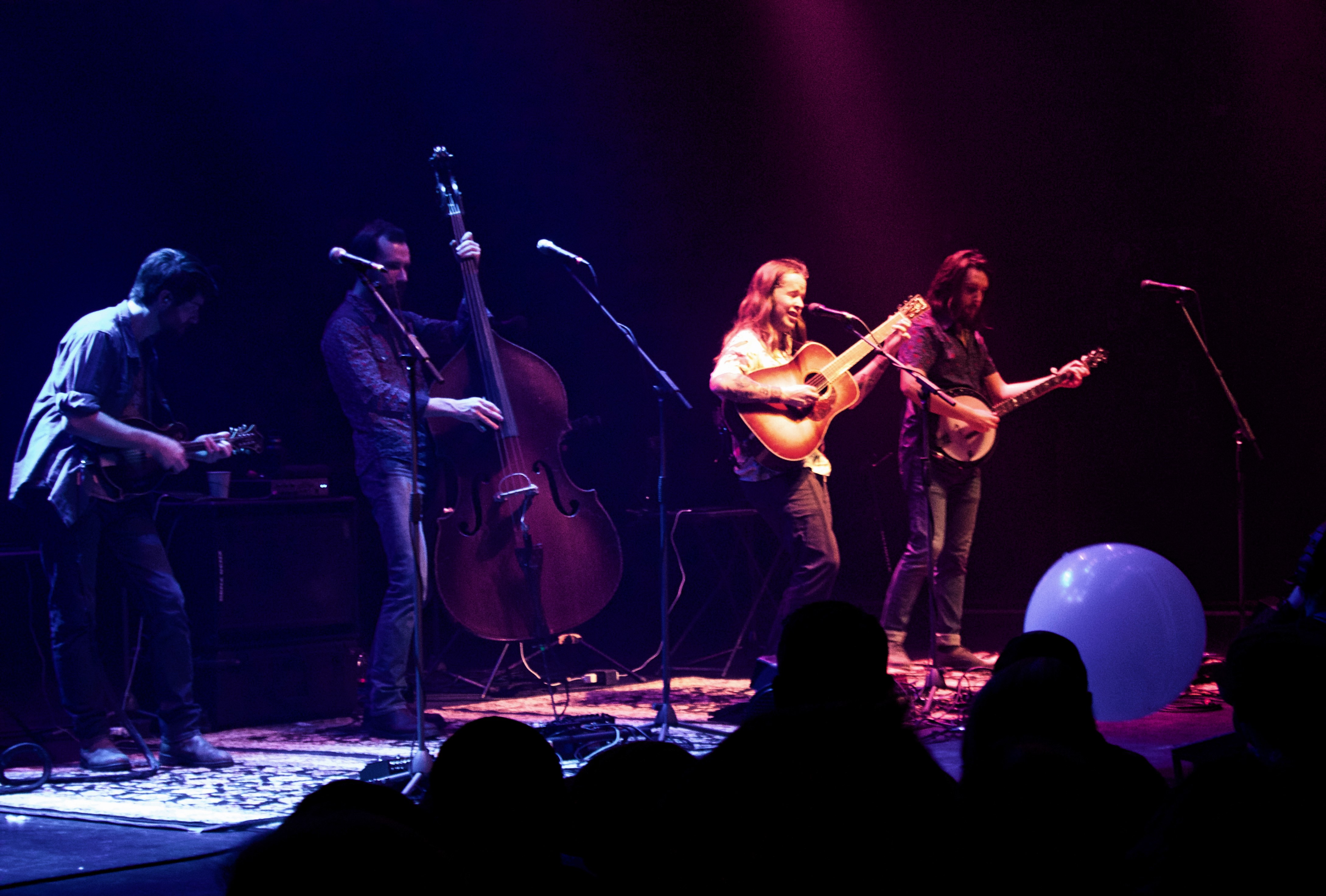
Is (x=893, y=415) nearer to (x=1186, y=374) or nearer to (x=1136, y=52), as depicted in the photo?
(x=1186, y=374)

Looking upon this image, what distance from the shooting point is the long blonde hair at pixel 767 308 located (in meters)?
5.94

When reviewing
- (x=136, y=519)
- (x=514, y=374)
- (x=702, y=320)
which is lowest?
(x=136, y=519)

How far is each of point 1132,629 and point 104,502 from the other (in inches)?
150

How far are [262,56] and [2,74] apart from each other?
4.03ft

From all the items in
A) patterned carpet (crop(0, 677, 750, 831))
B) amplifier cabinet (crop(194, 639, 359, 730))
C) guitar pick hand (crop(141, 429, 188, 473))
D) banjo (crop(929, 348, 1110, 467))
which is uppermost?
banjo (crop(929, 348, 1110, 467))

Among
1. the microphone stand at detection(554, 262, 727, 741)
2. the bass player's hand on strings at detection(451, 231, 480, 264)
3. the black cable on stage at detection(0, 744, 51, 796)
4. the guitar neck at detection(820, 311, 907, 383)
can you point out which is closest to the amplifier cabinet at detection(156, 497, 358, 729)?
the black cable on stage at detection(0, 744, 51, 796)

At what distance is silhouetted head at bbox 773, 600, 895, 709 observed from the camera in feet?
6.98

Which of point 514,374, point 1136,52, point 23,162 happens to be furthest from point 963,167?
point 23,162

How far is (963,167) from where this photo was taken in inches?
310

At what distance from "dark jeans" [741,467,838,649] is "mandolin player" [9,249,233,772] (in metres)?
2.39

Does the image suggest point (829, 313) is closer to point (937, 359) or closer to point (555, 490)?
point (555, 490)

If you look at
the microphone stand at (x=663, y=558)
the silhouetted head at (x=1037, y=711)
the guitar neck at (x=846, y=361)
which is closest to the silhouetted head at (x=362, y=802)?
the silhouetted head at (x=1037, y=711)

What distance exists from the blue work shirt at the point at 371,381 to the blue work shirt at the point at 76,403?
3.00 ft

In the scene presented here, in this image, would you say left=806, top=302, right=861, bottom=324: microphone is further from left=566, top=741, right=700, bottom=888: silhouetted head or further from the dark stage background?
left=566, top=741, right=700, bottom=888: silhouetted head
